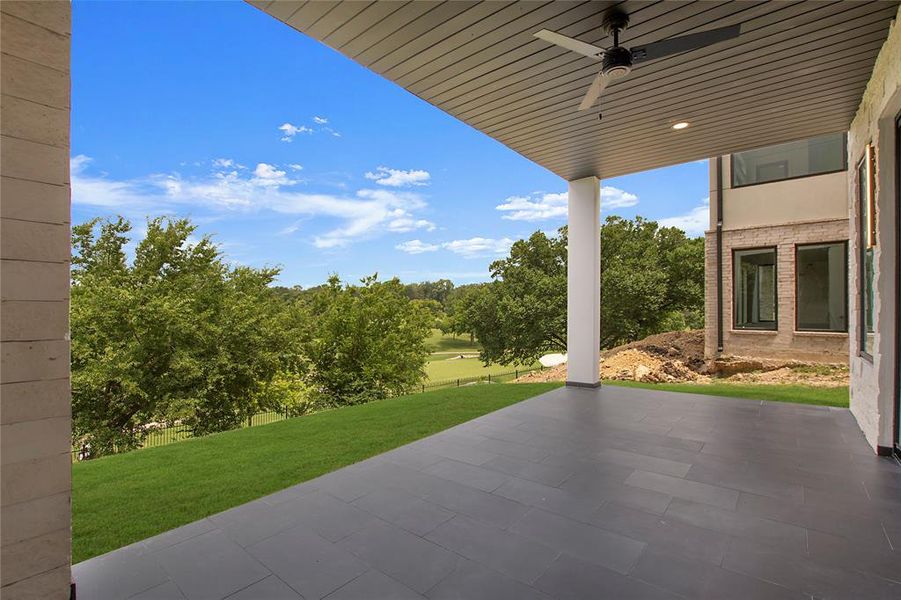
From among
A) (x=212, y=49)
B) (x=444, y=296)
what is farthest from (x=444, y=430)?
(x=444, y=296)

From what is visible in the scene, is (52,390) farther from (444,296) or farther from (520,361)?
(444,296)

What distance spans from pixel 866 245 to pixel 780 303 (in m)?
4.75

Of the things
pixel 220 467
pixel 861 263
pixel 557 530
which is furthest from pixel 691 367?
pixel 220 467

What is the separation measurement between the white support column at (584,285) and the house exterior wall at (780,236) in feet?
13.5

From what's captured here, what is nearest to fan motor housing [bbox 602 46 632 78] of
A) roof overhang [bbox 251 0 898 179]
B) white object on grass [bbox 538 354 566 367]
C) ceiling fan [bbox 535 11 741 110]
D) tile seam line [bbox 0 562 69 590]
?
ceiling fan [bbox 535 11 741 110]

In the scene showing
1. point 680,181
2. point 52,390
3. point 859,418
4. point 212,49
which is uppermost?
point 212,49

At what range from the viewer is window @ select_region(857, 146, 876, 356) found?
3559 millimetres

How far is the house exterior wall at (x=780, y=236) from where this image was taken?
7406 mm

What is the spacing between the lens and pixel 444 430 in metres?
4.31

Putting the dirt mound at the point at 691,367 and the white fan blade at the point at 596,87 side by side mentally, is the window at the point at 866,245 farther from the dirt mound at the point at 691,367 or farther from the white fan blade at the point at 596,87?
the dirt mound at the point at 691,367

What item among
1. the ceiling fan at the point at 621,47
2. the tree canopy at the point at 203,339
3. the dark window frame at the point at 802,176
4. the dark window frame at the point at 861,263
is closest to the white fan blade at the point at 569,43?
the ceiling fan at the point at 621,47

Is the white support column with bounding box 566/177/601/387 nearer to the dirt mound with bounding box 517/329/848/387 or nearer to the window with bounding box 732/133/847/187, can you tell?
the dirt mound with bounding box 517/329/848/387

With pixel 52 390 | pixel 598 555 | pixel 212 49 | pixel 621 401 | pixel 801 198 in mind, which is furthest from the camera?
pixel 212 49

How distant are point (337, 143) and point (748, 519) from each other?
50369 mm
